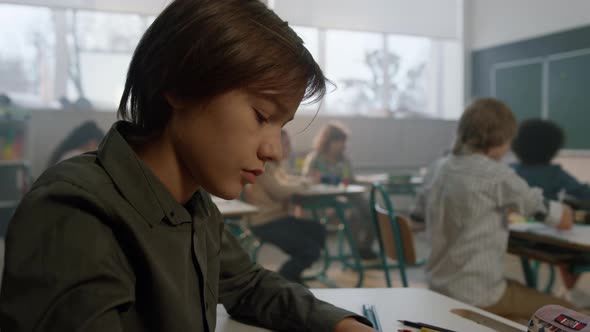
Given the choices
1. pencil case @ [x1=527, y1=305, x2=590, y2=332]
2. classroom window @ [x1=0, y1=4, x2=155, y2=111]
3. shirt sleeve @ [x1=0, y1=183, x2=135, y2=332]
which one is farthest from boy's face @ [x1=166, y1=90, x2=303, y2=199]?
classroom window @ [x1=0, y1=4, x2=155, y2=111]

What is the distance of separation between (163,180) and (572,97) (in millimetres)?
5680

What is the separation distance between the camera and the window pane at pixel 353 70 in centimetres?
660

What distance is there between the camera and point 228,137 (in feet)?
2.27

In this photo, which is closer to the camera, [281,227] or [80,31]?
[281,227]

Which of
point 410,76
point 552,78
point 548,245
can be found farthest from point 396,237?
point 410,76

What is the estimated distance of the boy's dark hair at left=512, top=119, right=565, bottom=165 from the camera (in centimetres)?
301

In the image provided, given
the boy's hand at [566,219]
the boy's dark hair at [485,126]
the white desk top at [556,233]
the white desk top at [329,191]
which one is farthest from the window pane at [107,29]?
the boy's hand at [566,219]

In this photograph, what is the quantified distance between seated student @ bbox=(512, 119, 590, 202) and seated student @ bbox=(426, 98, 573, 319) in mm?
773

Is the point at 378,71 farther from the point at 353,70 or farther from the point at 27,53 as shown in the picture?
the point at 27,53

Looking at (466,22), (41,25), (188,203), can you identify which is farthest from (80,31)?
(188,203)

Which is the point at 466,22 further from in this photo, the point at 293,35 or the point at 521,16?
the point at 293,35

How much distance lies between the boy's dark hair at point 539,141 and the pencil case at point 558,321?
2.49m

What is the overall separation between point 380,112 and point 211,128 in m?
6.21

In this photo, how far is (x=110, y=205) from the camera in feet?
2.02
